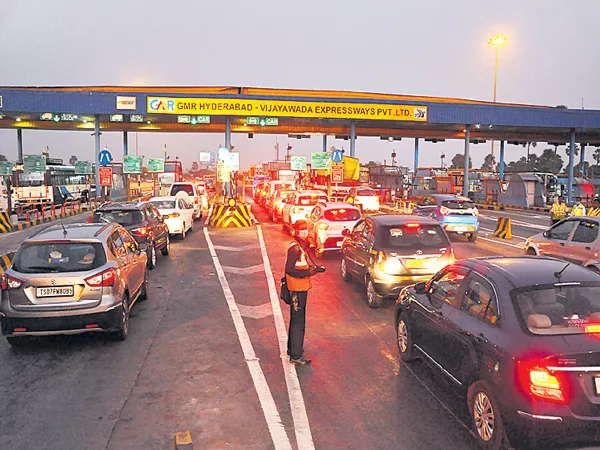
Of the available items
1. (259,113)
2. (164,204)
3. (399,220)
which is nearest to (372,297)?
(399,220)

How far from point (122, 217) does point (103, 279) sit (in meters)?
6.99

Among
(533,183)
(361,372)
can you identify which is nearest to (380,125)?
(533,183)

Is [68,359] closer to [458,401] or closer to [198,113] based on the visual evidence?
[458,401]

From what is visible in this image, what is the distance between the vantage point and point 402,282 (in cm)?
981

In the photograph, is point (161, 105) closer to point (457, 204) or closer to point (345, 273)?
point (457, 204)

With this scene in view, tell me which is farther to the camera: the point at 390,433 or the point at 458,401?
the point at 458,401

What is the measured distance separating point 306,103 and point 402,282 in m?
25.7

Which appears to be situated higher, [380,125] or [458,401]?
[380,125]

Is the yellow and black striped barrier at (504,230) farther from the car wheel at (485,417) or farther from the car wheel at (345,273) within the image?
the car wheel at (485,417)

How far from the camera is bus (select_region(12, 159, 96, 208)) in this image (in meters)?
A: 36.2

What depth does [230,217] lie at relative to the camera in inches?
1029

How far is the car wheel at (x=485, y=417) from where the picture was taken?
15.6 feet

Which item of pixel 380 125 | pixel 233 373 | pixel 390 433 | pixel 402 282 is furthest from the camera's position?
pixel 380 125

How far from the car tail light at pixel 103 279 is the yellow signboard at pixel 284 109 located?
2638 centimetres
